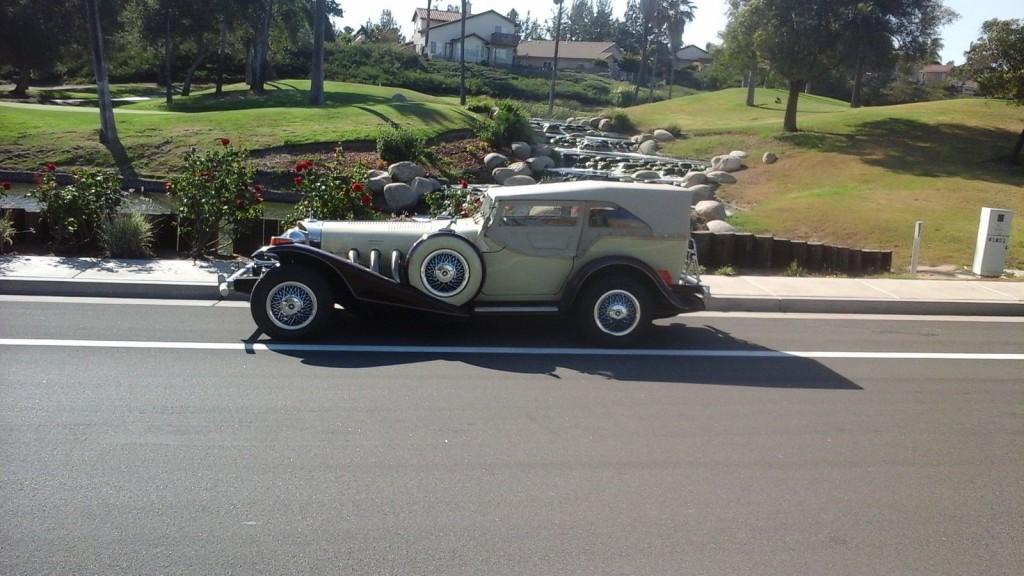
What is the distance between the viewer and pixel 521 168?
109ft

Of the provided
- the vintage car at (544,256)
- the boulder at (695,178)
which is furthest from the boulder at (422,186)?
the vintage car at (544,256)

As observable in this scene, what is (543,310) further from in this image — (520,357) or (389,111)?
(389,111)

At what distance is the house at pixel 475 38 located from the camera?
96875 millimetres

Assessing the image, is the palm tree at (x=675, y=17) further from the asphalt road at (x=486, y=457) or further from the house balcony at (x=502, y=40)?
the asphalt road at (x=486, y=457)

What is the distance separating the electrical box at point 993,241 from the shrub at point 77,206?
13.6 meters

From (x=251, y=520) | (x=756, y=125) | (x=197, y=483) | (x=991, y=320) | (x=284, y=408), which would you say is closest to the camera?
(x=251, y=520)

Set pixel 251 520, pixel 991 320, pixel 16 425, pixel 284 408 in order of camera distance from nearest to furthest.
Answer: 1. pixel 251 520
2. pixel 16 425
3. pixel 284 408
4. pixel 991 320

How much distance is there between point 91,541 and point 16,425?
199 cm

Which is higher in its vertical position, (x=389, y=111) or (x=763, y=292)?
(x=389, y=111)

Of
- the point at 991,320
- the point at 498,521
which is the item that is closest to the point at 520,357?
the point at 498,521

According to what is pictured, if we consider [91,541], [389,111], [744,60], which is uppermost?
[744,60]

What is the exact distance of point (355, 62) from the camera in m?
72.8

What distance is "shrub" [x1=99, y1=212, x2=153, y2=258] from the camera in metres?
12.2

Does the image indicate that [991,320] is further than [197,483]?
Yes
